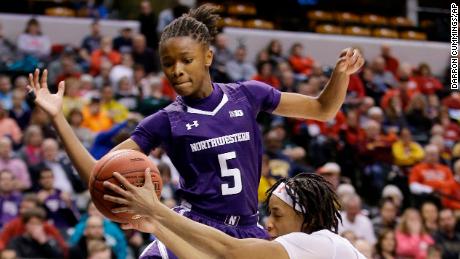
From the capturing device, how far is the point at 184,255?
13.4ft

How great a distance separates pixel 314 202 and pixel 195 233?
684 mm

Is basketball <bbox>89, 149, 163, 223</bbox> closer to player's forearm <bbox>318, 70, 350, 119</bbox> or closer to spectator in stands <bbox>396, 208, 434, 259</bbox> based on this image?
player's forearm <bbox>318, 70, 350, 119</bbox>

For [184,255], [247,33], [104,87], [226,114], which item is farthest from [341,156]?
[184,255]

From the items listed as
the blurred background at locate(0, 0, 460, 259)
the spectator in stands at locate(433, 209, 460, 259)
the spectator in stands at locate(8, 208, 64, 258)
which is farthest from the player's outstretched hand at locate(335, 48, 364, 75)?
the spectator in stands at locate(433, 209, 460, 259)

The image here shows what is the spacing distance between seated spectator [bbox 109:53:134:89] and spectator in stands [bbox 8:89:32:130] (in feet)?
5.33

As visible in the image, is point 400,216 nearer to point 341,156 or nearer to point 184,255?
point 341,156

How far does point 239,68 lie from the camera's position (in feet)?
46.1

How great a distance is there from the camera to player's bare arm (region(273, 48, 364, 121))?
17.5 ft

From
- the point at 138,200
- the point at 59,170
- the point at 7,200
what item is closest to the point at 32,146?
the point at 59,170

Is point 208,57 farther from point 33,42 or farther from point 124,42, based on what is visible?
point 124,42

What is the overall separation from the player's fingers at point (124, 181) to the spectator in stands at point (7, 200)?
5655 mm

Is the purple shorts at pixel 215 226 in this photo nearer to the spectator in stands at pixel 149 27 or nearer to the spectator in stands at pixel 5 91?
the spectator in stands at pixel 5 91

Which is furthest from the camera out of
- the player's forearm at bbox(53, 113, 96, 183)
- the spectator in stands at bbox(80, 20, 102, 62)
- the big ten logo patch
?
the spectator in stands at bbox(80, 20, 102, 62)

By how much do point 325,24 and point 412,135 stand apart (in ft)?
14.6
